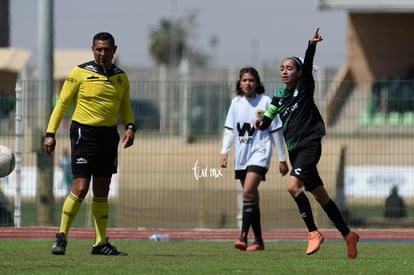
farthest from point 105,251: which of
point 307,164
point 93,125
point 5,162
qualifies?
point 307,164

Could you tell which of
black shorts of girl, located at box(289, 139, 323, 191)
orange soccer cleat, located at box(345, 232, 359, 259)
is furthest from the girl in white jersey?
orange soccer cleat, located at box(345, 232, 359, 259)

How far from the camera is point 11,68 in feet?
131

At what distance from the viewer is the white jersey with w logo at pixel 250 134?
14930mm

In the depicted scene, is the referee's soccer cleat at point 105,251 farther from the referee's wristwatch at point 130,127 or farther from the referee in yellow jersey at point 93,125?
the referee's wristwatch at point 130,127

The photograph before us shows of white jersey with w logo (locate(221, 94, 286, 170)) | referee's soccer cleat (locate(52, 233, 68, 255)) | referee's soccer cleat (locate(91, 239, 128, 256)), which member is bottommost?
referee's soccer cleat (locate(91, 239, 128, 256))

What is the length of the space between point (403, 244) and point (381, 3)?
2283cm

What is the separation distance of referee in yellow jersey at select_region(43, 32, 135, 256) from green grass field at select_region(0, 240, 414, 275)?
23.9 inches

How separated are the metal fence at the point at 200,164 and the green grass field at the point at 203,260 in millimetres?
5867

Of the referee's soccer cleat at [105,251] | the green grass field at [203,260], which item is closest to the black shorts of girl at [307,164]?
the green grass field at [203,260]

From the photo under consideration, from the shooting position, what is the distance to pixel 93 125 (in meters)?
13.1

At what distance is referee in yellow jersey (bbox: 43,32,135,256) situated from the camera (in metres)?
13.1

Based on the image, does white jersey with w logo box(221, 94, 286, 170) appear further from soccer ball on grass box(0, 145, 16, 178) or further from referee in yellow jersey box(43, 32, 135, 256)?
soccer ball on grass box(0, 145, 16, 178)

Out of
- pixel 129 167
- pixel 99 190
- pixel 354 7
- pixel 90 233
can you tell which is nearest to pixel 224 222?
pixel 129 167

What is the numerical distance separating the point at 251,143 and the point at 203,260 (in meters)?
2.91
